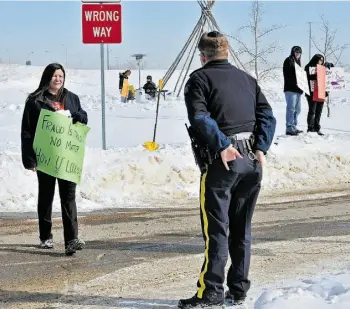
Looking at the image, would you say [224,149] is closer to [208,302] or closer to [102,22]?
[208,302]

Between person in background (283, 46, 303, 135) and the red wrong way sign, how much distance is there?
451cm

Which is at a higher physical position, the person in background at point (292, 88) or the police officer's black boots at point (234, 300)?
the person in background at point (292, 88)

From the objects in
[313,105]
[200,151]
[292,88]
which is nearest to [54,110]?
[200,151]

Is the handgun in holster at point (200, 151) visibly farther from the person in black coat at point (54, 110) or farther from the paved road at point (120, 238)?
the person in black coat at point (54, 110)

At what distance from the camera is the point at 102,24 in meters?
11.5

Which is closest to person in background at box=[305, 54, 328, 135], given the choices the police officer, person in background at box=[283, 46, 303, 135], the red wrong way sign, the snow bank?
person in background at box=[283, 46, 303, 135]

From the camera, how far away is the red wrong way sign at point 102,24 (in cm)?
1148

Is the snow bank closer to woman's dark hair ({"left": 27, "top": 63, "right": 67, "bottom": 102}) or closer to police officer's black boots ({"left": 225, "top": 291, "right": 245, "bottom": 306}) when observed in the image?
police officer's black boots ({"left": 225, "top": 291, "right": 245, "bottom": 306})

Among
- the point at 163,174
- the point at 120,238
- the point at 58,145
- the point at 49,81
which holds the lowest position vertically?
the point at 120,238

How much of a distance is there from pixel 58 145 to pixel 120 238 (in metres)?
1.47

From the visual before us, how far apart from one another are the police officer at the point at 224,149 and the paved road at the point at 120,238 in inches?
59.7

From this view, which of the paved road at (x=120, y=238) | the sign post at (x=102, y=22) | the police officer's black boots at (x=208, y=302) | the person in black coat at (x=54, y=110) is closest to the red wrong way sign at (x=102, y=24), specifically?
the sign post at (x=102, y=22)

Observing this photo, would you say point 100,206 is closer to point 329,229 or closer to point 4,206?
point 4,206

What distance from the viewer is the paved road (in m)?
6.26
